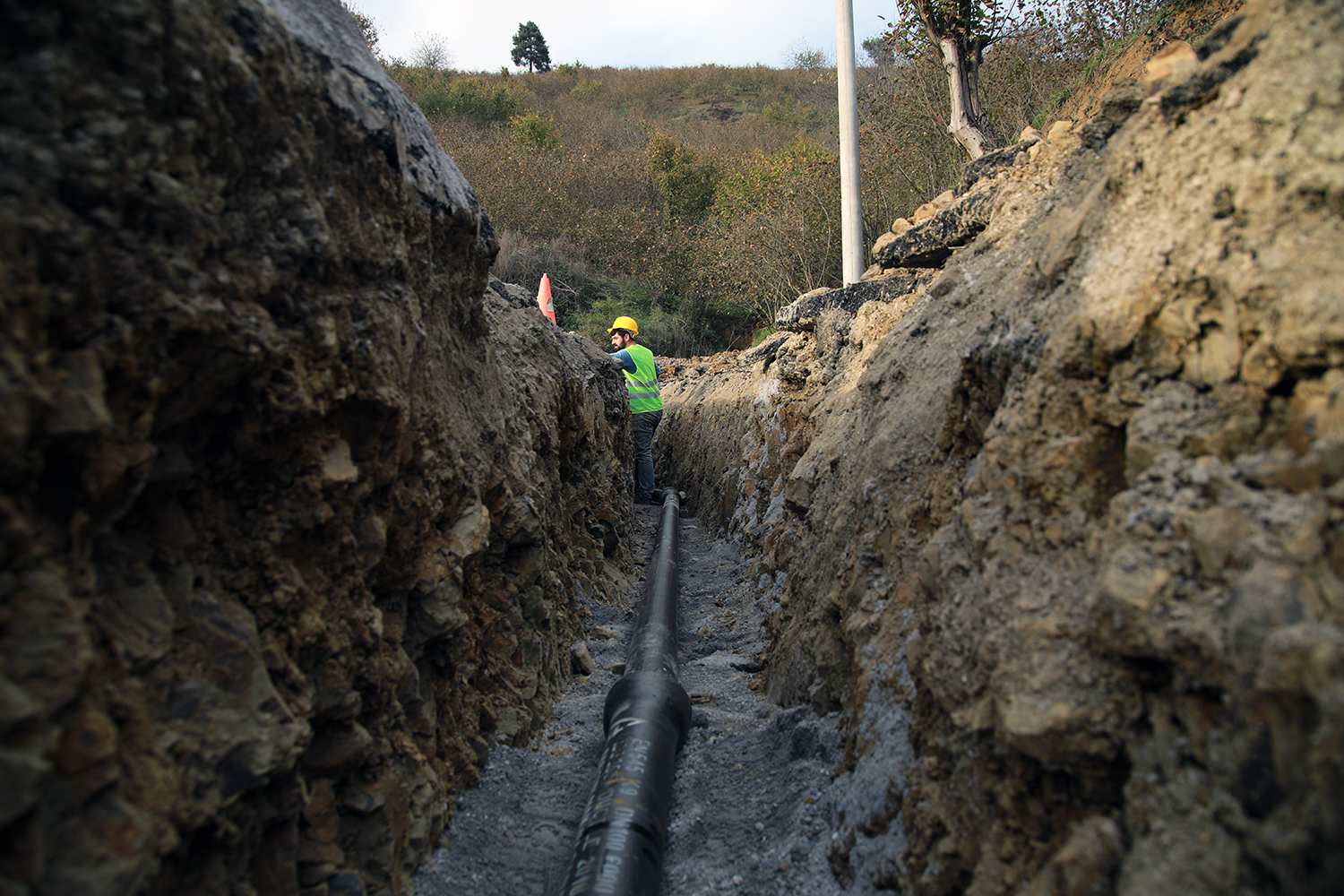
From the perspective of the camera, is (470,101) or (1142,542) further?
(470,101)

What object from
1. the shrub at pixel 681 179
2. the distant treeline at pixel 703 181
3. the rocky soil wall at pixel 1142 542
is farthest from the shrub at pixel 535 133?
the rocky soil wall at pixel 1142 542

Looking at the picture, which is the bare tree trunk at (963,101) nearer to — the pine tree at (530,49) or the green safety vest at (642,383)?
the green safety vest at (642,383)

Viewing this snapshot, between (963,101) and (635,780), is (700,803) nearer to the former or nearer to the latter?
(635,780)

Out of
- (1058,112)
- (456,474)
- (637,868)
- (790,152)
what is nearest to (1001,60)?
→ (1058,112)

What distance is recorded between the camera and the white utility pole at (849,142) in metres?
8.89

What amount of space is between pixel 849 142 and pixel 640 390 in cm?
399

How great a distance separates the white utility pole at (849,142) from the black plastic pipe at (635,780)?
18.2 ft

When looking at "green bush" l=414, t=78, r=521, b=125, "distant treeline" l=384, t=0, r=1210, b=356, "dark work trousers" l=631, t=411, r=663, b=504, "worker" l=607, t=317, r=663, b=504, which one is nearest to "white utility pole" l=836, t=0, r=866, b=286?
"distant treeline" l=384, t=0, r=1210, b=356

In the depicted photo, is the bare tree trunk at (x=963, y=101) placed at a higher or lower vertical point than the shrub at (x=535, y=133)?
lower

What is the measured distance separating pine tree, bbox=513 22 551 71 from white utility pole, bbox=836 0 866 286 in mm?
53210

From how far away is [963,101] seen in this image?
30.3ft

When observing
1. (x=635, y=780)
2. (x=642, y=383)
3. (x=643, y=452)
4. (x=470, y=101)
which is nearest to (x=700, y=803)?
(x=635, y=780)

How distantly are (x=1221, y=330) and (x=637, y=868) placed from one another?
8.33 ft

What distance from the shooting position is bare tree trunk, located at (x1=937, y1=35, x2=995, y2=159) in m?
9.26
